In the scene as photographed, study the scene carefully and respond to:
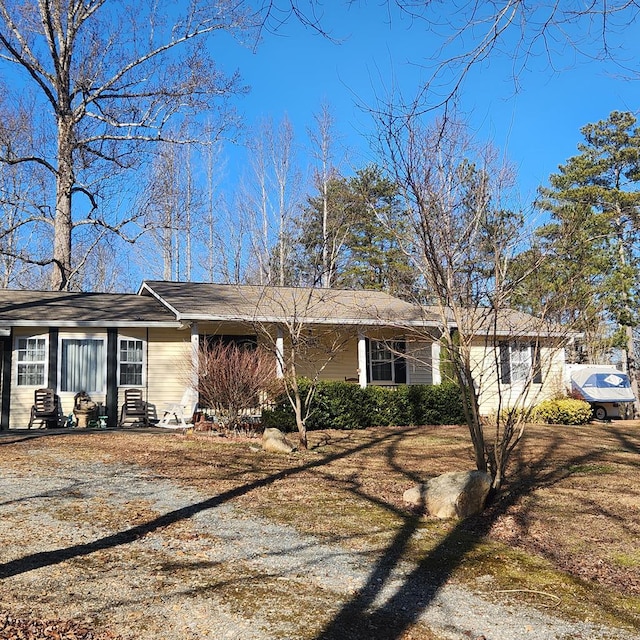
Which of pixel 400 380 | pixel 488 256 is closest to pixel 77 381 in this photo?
pixel 400 380

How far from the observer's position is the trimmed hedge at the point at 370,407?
13.3 meters

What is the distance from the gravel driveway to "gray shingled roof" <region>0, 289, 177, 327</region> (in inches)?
340

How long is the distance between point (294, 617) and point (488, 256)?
216 inches

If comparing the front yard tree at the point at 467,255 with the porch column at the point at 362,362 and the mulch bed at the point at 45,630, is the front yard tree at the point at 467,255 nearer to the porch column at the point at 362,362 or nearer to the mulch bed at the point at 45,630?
the mulch bed at the point at 45,630

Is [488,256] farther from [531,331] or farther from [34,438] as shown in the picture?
[34,438]

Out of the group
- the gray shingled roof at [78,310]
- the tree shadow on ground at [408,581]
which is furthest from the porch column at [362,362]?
the tree shadow on ground at [408,581]

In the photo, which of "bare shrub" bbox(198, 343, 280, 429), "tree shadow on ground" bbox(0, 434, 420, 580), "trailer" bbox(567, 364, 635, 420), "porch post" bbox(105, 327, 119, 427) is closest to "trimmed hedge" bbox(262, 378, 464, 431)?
"bare shrub" bbox(198, 343, 280, 429)

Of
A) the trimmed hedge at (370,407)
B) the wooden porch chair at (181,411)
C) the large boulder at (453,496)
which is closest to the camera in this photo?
the large boulder at (453,496)

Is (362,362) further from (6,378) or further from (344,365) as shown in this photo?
(6,378)

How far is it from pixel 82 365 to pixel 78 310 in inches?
65.0

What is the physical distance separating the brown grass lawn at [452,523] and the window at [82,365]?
2.76 meters

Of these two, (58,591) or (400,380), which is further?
(400,380)

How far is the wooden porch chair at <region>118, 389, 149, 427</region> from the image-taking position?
1484 centimetres

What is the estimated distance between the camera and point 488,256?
805 centimetres
